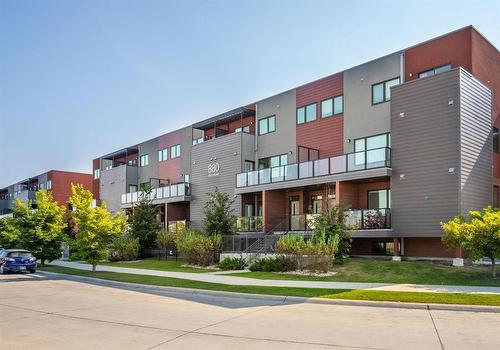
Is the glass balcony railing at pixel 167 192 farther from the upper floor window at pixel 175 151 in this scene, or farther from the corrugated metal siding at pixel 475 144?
the corrugated metal siding at pixel 475 144

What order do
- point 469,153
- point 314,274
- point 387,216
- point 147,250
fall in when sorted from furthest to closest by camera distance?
point 147,250, point 387,216, point 469,153, point 314,274

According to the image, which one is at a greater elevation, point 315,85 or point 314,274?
point 315,85

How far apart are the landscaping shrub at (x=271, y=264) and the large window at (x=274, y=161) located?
35.1 ft

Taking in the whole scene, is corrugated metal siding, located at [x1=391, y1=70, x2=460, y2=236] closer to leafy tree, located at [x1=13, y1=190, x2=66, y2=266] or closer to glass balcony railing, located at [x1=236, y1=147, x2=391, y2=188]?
glass balcony railing, located at [x1=236, y1=147, x2=391, y2=188]

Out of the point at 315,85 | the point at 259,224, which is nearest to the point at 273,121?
the point at 315,85

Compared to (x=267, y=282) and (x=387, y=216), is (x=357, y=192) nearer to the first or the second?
(x=387, y=216)

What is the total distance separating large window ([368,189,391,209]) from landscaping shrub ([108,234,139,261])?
17.9m

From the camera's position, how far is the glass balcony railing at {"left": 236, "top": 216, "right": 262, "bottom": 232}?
31.4 m

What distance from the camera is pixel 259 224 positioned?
31312 millimetres

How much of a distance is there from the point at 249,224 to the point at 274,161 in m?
5.11

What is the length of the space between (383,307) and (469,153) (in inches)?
519

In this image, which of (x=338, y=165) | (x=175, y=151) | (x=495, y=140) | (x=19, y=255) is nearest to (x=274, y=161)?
(x=338, y=165)

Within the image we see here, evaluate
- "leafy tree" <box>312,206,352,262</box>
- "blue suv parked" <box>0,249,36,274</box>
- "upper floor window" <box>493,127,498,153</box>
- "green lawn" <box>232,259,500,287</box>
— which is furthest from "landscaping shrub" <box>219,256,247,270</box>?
"upper floor window" <box>493,127,498,153</box>

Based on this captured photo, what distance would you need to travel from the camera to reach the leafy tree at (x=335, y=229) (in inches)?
877
